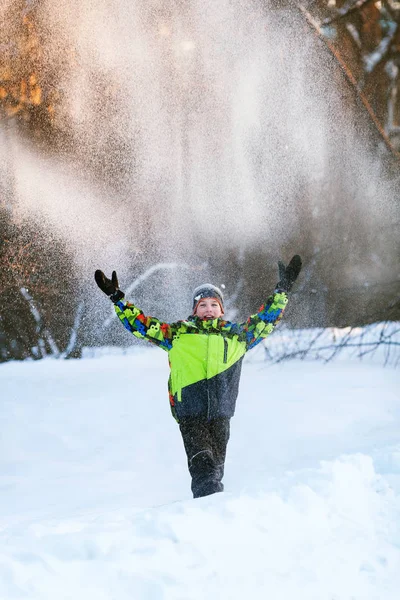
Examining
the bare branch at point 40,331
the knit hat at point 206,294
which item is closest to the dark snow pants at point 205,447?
the knit hat at point 206,294

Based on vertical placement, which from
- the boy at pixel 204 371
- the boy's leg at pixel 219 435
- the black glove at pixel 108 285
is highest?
the black glove at pixel 108 285

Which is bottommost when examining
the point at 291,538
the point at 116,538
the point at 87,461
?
the point at 87,461

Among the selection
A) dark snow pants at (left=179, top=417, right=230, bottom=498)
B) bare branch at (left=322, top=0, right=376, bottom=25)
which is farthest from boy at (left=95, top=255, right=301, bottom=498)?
bare branch at (left=322, top=0, right=376, bottom=25)

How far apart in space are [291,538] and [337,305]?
587 centimetres

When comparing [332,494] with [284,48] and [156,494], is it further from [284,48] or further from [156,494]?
[284,48]

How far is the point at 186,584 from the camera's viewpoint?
149cm

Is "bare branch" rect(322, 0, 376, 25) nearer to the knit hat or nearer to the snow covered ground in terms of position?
the snow covered ground

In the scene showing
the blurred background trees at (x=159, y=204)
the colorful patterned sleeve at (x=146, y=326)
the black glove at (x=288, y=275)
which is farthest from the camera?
the blurred background trees at (x=159, y=204)

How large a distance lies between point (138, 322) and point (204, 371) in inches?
15.0

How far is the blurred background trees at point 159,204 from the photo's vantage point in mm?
7031

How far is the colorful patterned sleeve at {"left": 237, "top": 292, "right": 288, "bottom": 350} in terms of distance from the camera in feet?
9.31

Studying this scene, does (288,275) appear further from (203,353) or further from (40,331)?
(40,331)

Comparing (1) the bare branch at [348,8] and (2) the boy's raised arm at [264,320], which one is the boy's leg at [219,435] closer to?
(2) the boy's raised arm at [264,320]

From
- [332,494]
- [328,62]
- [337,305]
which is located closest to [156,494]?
[332,494]
